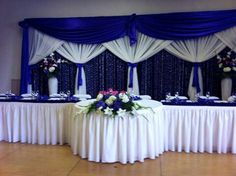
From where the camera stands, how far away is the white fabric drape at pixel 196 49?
16.4 ft

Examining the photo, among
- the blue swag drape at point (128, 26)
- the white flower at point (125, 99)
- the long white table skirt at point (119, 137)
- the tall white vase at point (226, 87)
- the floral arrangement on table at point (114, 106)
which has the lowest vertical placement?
the long white table skirt at point (119, 137)

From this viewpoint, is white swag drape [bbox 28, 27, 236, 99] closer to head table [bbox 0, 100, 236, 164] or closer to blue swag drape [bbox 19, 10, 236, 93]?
blue swag drape [bbox 19, 10, 236, 93]

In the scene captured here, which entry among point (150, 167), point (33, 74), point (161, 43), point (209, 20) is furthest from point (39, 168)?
point (209, 20)

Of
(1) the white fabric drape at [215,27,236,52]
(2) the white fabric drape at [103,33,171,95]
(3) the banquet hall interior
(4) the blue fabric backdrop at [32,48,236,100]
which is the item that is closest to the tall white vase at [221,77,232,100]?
(3) the banquet hall interior

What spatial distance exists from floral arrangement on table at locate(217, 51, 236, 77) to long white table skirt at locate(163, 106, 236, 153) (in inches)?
48.4

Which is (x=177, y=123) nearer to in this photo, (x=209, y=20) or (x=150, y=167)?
(x=150, y=167)

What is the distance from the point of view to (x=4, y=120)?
4477mm

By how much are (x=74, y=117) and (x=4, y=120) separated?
1.58 meters

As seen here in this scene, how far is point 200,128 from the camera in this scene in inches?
152

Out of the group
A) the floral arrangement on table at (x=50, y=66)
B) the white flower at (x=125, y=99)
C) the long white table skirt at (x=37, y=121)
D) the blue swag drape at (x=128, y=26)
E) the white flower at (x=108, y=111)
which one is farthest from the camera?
the floral arrangement on table at (x=50, y=66)

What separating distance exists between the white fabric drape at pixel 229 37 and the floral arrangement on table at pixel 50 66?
3.40 m

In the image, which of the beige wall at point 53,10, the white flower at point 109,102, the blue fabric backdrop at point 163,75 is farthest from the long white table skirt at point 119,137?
the beige wall at point 53,10

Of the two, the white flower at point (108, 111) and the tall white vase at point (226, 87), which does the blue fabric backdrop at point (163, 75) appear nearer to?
the tall white vase at point (226, 87)

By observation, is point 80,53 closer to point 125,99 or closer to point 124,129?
point 125,99
